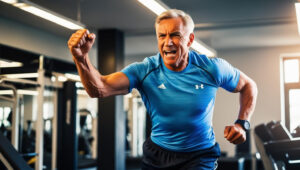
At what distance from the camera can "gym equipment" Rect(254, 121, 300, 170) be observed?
326 cm

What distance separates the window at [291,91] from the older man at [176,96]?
7.77 meters

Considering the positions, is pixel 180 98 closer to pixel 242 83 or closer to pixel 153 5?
pixel 242 83

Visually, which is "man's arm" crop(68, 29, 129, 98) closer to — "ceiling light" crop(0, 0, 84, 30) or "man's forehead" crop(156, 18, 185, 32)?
"man's forehead" crop(156, 18, 185, 32)

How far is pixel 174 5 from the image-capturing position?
18.6ft

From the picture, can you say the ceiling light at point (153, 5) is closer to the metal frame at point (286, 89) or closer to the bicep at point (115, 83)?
the bicep at point (115, 83)

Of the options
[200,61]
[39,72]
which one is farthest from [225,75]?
[39,72]

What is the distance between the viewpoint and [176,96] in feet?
4.76

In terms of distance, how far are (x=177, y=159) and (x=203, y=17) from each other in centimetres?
515

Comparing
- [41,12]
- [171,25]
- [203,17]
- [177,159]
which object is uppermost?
[203,17]

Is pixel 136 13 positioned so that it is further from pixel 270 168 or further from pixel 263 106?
pixel 263 106

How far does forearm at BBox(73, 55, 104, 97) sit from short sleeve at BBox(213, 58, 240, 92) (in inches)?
19.2

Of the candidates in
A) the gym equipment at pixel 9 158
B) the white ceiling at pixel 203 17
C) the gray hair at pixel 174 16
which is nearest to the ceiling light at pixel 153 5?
the white ceiling at pixel 203 17

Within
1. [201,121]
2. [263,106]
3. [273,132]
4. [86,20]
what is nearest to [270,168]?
[273,132]

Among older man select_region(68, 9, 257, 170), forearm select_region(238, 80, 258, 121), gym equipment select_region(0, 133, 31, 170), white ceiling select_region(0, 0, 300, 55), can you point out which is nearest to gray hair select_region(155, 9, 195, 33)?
older man select_region(68, 9, 257, 170)
